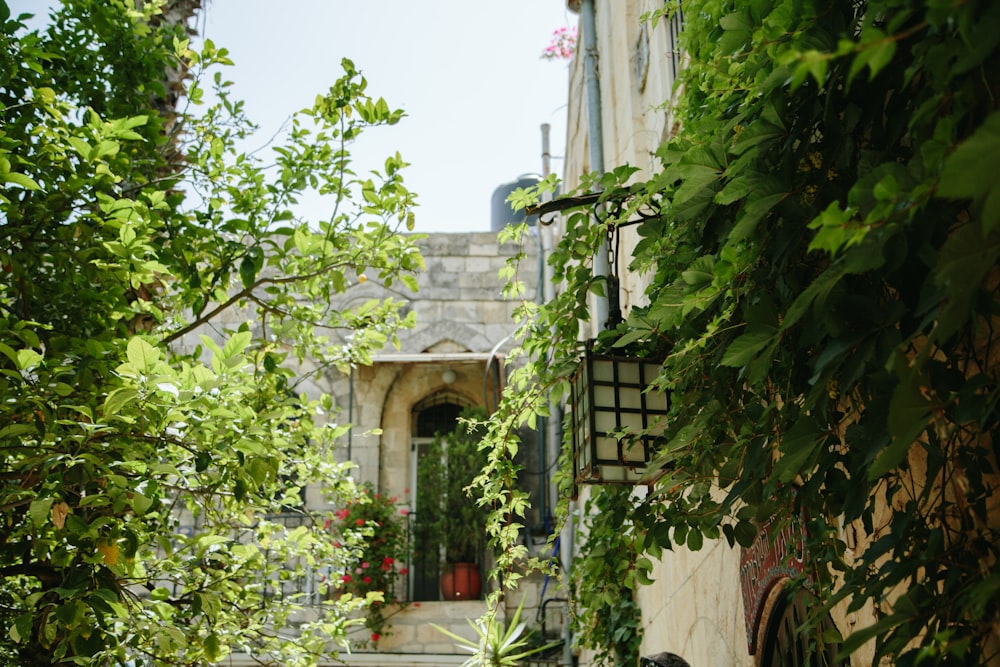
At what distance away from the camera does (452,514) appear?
989 centimetres

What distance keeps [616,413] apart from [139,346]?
1461 mm

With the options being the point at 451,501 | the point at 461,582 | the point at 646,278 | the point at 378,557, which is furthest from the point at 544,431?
the point at 646,278

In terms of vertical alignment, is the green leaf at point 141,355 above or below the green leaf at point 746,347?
above

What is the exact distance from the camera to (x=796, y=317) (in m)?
1.53

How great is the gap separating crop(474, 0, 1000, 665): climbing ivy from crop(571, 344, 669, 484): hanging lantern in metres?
0.41

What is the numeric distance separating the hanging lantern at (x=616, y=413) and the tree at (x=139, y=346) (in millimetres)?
1089

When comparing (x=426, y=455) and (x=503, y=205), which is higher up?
(x=503, y=205)

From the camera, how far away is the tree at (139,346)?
3.06m

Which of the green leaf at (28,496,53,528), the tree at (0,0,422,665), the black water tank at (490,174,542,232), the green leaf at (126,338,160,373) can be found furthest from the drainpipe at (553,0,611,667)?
the black water tank at (490,174,542,232)

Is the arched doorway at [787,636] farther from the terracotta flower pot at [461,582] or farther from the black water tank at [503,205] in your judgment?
the black water tank at [503,205]

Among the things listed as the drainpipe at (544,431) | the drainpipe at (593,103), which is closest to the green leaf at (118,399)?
the drainpipe at (593,103)

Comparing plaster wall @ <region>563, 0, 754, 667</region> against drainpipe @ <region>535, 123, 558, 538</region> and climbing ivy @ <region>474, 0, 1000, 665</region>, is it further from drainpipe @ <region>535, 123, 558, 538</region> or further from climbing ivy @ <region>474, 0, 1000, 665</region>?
drainpipe @ <region>535, 123, 558, 538</region>

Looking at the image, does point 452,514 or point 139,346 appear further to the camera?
point 452,514

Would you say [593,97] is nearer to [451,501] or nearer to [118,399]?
[451,501]
